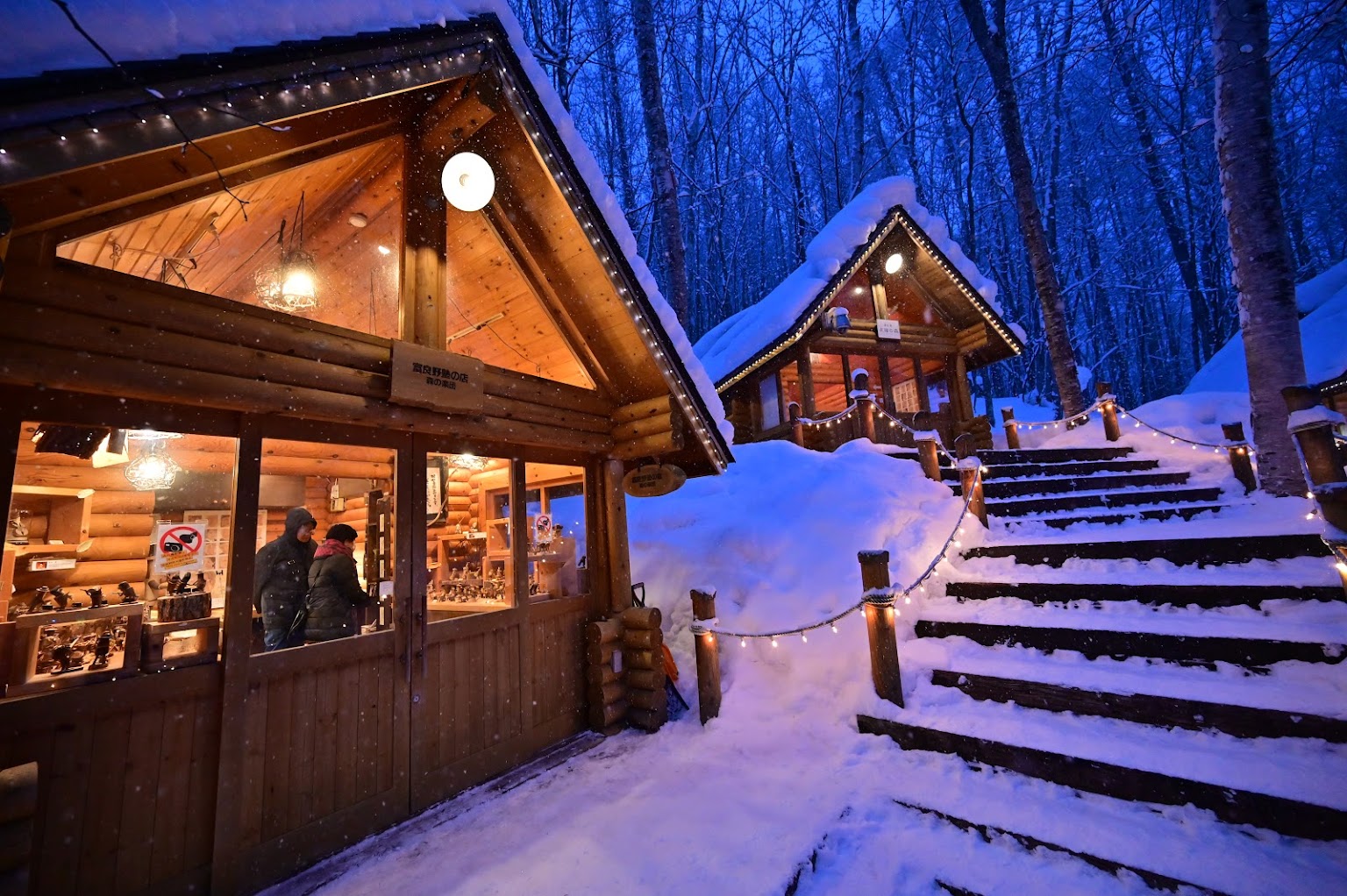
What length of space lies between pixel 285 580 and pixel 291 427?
143 centimetres

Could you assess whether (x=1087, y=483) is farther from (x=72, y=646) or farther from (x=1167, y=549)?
(x=72, y=646)

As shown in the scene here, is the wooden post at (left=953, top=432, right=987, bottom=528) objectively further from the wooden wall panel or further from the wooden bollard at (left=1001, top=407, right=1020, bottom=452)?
the wooden wall panel

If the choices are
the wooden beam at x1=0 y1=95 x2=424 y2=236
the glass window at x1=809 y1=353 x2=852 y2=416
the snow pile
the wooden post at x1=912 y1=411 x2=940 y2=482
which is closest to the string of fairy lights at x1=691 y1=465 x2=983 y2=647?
the snow pile

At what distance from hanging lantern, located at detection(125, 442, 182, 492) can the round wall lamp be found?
10.6 ft

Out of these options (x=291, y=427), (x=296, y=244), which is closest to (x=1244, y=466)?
(x=291, y=427)

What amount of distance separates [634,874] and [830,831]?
1450mm

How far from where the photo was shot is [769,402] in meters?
17.0

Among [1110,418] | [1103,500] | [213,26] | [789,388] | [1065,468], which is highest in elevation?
[789,388]

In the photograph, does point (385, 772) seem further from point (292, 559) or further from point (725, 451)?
point (725, 451)

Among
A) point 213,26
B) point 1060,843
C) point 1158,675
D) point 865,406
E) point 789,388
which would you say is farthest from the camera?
point 789,388

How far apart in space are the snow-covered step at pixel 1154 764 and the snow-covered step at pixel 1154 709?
0.08 meters

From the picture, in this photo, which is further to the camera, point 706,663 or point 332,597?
point 706,663

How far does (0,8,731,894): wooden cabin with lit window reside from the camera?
3041 millimetres

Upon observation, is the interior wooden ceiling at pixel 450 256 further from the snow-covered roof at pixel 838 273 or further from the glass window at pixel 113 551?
the snow-covered roof at pixel 838 273
